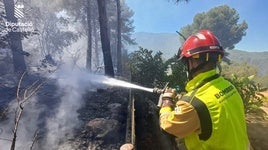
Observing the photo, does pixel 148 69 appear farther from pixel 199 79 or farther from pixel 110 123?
pixel 199 79

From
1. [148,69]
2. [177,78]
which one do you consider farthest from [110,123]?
[148,69]

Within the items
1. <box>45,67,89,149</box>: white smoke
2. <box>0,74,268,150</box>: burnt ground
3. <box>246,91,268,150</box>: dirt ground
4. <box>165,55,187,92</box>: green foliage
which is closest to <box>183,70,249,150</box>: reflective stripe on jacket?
<box>0,74,268,150</box>: burnt ground

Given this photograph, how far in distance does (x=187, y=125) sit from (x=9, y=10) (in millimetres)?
14764

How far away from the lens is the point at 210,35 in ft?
9.67

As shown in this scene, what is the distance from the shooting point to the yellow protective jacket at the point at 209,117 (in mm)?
2477

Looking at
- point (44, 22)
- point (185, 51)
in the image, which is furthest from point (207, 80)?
point (44, 22)

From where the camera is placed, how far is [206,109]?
246 centimetres

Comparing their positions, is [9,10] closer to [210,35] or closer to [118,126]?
[118,126]

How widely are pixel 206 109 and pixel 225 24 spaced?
51.8 metres

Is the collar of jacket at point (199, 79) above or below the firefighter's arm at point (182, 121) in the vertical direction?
above

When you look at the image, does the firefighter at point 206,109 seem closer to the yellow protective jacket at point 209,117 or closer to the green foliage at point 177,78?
the yellow protective jacket at point 209,117

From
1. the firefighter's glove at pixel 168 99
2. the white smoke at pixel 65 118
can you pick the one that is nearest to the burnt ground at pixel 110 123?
the white smoke at pixel 65 118

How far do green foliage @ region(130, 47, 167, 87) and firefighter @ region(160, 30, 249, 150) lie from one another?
28.0ft

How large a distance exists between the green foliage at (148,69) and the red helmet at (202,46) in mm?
8433
